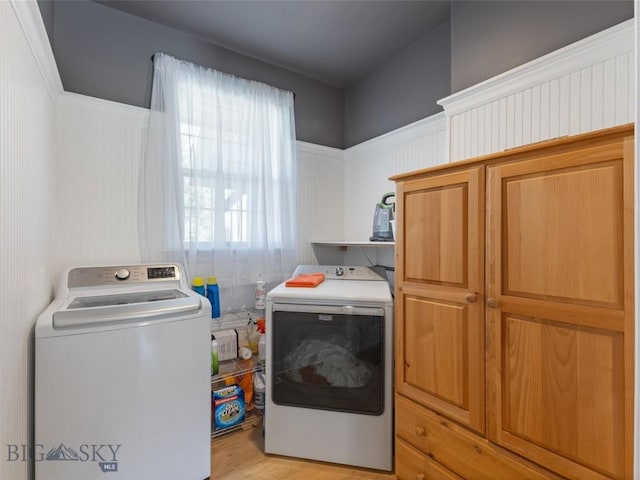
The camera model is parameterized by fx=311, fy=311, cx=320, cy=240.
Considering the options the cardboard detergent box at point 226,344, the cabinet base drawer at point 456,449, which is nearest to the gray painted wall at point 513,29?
the cabinet base drawer at point 456,449

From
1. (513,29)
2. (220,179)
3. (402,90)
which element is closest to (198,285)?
(220,179)

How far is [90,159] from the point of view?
184 cm

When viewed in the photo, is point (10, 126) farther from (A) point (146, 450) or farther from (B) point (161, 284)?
(A) point (146, 450)

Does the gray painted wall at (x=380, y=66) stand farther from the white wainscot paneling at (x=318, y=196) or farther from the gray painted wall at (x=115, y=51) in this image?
the white wainscot paneling at (x=318, y=196)

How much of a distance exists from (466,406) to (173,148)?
2.08 m

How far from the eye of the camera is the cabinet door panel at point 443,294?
1143 mm

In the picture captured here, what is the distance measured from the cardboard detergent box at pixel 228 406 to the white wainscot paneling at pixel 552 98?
1.97 meters

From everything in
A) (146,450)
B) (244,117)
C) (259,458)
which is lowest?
(259,458)

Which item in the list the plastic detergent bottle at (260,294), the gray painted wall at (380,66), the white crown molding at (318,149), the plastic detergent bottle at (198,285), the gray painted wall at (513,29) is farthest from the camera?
the white crown molding at (318,149)

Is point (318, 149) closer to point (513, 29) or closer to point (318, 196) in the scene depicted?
point (318, 196)

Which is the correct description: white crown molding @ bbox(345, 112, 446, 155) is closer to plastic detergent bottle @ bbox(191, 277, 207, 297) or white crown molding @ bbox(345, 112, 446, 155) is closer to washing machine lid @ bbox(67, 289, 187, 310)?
plastic detergent bottle @ bbox(191, 277, 207, 297)

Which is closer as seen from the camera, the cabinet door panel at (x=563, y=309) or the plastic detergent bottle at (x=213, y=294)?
the cabinet door panel at (x=563, y=309)

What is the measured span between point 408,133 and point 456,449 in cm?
194

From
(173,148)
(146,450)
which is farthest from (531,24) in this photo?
(146,450)
